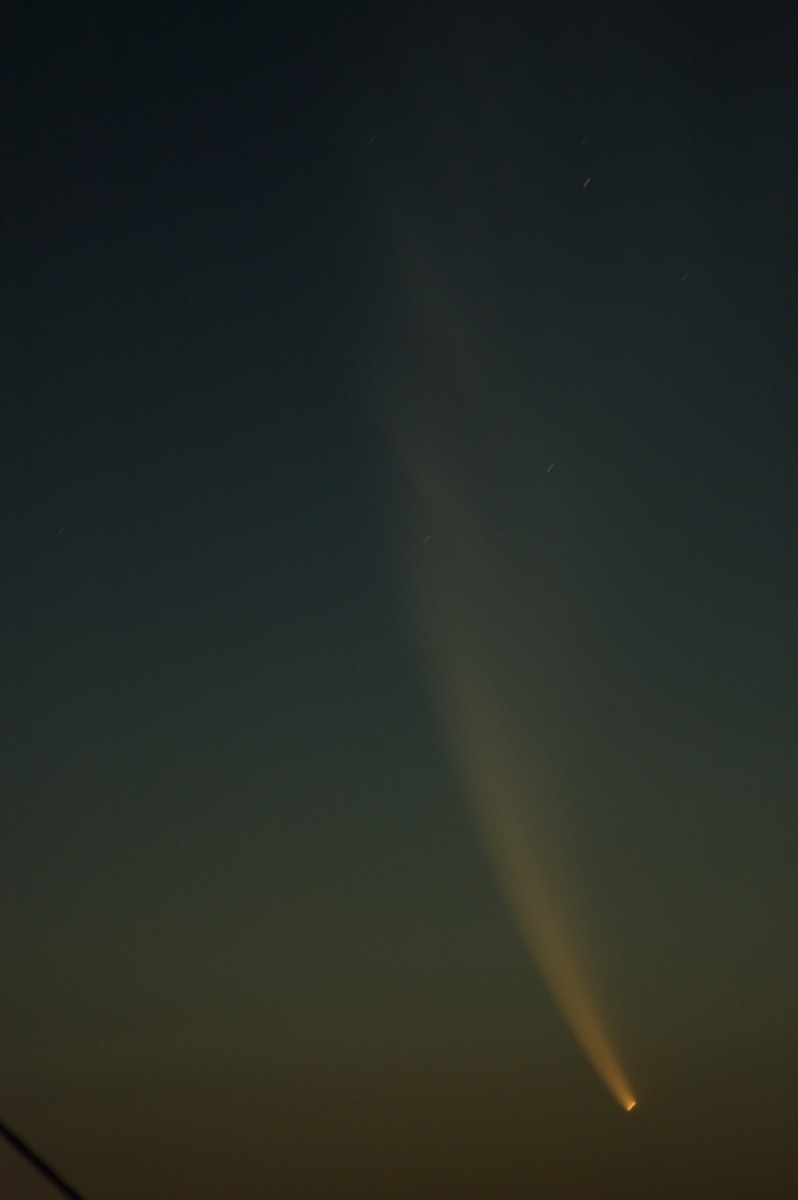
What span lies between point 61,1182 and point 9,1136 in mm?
240

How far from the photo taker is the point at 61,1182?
4.02m

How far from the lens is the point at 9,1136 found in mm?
4176
